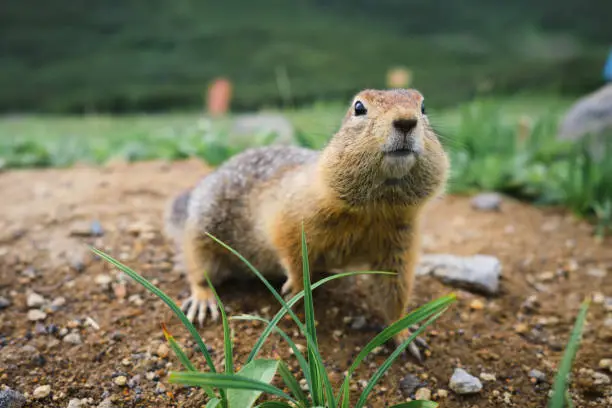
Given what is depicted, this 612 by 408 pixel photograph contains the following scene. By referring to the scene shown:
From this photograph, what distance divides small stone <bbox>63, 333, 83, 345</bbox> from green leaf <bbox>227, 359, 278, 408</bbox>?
993 mm

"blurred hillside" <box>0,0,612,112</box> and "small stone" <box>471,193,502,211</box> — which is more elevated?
"blurred hillside" <box>0,0,612,112</box>

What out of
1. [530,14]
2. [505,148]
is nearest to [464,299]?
[505,148]

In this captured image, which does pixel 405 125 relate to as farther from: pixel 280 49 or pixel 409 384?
pixel 280 49

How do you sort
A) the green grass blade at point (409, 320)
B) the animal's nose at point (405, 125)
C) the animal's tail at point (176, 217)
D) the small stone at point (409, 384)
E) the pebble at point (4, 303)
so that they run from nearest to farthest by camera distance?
the green grass blade at point (409, 320)
the animal's nose at point (405, 125)
the small stone at point (409, 384)
the pebble at point (4, 303)
the animal's tail at point (176, 217)

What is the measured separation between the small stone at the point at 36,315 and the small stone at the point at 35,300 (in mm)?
58

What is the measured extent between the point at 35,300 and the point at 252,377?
4.71ft

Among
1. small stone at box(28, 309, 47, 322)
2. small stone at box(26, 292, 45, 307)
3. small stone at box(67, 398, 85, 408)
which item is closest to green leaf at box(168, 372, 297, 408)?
small stone at box(67, 398, 85, 408)

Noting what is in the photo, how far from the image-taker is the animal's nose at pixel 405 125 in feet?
6.58

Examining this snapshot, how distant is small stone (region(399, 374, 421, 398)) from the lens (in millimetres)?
2369

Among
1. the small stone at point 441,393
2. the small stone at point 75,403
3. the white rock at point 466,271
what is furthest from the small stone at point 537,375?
the small stone at point 75,403

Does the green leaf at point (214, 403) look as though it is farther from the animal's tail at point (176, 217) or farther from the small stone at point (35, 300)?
the animal's tail at point (176, 217)

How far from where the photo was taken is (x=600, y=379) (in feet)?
8.30

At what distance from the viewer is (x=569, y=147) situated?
5.46m

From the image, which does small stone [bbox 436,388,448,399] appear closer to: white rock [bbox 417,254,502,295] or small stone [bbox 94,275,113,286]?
white rock [bbox 417,254,502,295]
